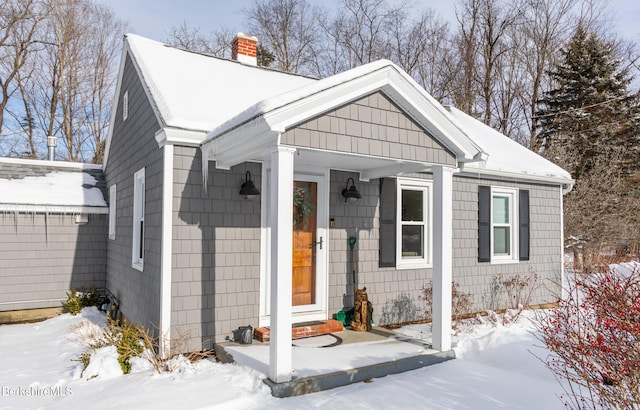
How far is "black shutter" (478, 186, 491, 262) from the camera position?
299 inches

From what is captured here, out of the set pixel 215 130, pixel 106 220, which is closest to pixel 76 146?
pixel 106 220

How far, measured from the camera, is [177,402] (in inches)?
144

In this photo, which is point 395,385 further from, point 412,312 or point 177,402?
point 412,312

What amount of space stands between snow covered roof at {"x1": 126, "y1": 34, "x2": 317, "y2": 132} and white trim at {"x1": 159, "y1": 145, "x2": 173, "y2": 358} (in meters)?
0.49

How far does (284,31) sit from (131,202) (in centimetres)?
1461

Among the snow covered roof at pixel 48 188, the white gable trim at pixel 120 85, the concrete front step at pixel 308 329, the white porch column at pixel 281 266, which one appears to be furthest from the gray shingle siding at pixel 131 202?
the white porch column at pixel 281 266

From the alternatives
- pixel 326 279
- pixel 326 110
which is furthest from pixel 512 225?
pixel 326 110

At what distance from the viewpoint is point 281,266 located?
396 centimetres

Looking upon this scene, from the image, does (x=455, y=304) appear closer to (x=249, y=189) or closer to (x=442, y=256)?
(x=442, y=256)

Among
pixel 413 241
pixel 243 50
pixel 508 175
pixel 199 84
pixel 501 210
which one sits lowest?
pixel 413 241

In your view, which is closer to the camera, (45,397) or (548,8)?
(45,397)

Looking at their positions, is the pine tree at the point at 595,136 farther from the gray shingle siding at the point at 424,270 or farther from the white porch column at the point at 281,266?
the white porch column at the point at 281,266

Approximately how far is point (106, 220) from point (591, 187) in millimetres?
15340

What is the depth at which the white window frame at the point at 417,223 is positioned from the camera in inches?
264
